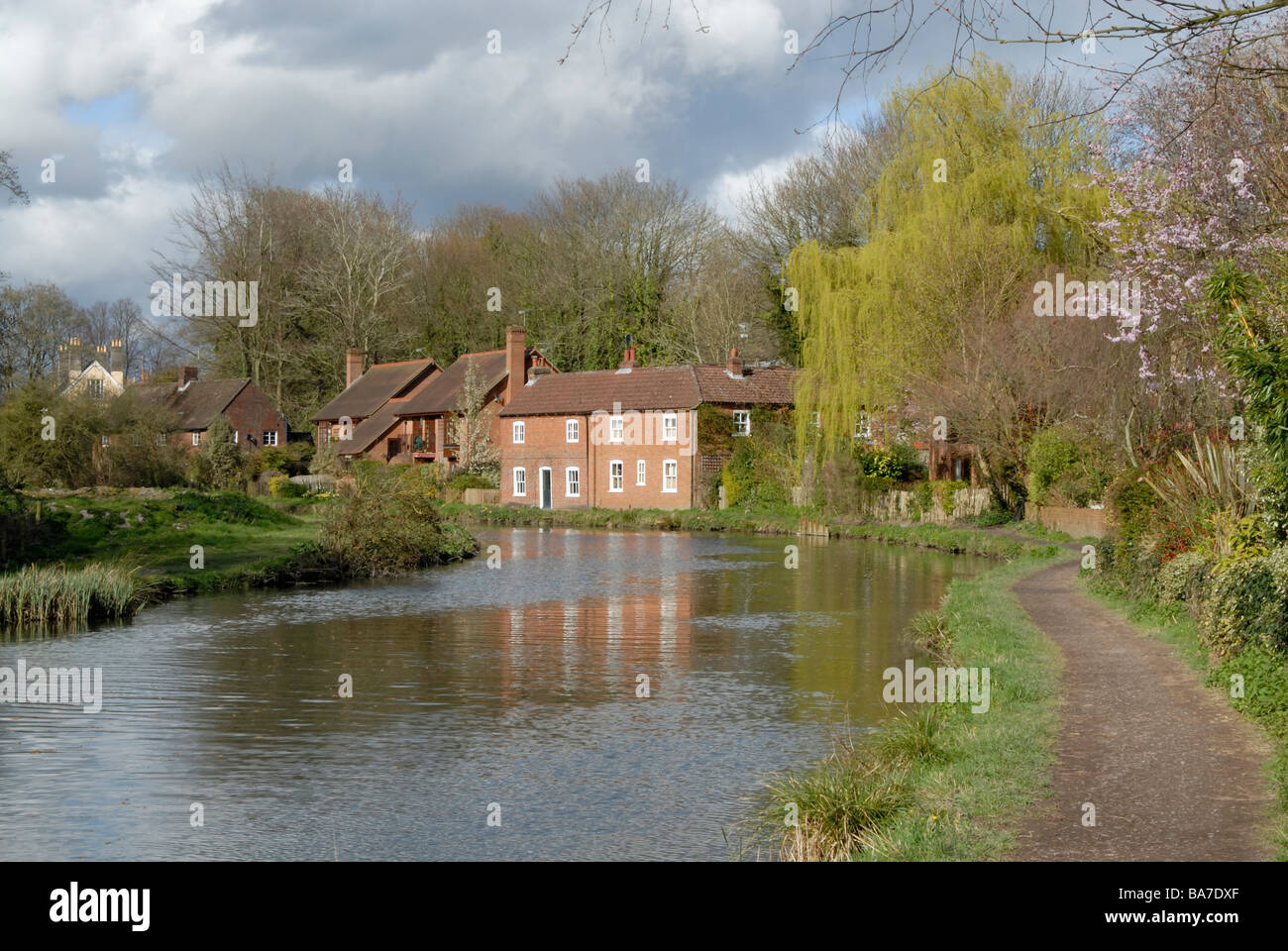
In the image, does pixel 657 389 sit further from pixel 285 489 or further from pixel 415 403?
pixel 415 403

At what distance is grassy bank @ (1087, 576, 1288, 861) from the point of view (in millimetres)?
7922

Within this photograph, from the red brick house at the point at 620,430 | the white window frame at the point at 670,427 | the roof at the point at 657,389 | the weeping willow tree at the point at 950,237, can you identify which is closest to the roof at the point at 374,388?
the red brick house at the point at 620,430

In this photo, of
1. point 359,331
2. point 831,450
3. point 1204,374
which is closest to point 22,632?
point 1204,374

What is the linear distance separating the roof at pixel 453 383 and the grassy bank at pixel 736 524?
312 inches

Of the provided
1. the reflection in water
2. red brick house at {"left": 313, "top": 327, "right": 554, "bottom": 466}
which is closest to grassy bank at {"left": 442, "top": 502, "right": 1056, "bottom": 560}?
red brick house at {"left": 313, "top": 327, "right": 554, "bottom": 466}

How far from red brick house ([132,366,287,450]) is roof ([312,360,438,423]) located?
2499mm

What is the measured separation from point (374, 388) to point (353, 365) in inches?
103

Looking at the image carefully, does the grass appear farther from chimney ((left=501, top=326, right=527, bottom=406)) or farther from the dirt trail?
chimney ((left=501, top=326, right=527, bottom=406))

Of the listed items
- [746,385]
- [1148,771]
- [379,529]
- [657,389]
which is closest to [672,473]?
[657,389]

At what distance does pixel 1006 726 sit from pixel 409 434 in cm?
5617

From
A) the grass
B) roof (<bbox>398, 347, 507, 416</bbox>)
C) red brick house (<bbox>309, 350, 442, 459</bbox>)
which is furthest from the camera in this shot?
red brick house (<bbox>309, 350, 442, 459</bbox>)

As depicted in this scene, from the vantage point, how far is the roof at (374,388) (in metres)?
64.2
